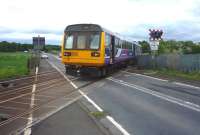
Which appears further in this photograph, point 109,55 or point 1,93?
point 109,55

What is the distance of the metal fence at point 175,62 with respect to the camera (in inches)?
1365

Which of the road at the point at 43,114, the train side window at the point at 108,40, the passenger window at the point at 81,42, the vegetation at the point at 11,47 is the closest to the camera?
the road at the point at 43,114

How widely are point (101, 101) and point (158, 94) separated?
356cm

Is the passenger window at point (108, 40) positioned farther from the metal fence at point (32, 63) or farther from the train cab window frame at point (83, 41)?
the metal fence at point (32, 63)

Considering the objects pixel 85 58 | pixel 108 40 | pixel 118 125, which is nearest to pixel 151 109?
pixel 118 125

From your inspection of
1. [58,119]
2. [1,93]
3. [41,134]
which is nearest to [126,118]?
[58,119]

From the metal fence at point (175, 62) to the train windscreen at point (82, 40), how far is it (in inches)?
336

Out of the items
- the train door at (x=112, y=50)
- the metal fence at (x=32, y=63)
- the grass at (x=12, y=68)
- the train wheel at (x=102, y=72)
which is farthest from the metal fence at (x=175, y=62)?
the grass at (x=12, y=68)

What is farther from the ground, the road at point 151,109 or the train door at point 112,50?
the train door at point 112,50

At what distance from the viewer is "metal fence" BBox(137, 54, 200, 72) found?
3467cm

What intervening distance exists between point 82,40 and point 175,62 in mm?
12889

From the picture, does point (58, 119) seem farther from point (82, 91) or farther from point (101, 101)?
point (82, 91)

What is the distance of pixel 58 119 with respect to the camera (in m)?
12.5

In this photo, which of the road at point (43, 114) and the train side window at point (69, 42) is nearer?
the road at point (43, 114)
